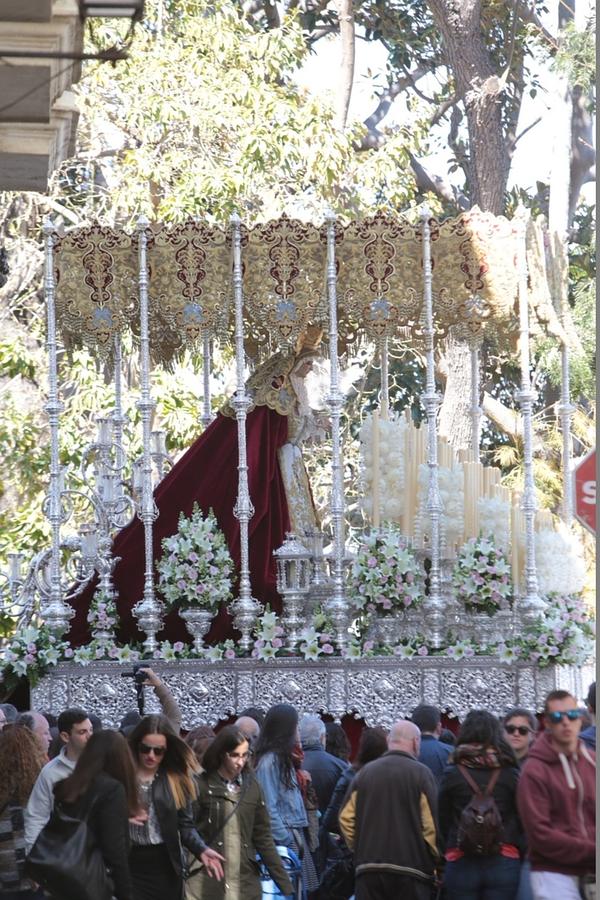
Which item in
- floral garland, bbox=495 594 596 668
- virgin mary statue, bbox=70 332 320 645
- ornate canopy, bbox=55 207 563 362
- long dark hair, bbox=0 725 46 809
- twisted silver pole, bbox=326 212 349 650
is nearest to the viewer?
long dark hair, bbox=0 725 46 809

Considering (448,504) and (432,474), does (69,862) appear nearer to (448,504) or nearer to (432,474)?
(432,474)

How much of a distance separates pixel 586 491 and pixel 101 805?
2.32 meters

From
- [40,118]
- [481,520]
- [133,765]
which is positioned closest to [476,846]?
[133,765]

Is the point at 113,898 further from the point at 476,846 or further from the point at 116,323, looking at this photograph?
the point at 116,323

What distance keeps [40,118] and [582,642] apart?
6.46 meters

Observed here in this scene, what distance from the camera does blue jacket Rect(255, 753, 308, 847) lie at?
9414 mm

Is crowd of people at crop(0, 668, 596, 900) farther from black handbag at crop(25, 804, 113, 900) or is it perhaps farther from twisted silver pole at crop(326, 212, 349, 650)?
twisted silver pole at crop(326, 212, 349, 650)

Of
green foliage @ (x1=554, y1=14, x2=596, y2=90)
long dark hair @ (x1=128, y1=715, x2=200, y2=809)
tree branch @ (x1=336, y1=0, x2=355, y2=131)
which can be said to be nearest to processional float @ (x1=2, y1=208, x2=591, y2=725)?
long dark hair @ (x1=128, y1=715, x2=200, y2=809)

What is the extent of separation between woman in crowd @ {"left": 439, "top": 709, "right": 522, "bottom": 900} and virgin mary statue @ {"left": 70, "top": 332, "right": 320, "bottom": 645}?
5.97 metres

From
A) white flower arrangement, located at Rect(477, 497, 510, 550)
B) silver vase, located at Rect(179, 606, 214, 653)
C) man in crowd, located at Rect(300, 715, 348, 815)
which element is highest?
white flower arrangement, located at Rect(477, 497, 510, 550)

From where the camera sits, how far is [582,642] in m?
13.8

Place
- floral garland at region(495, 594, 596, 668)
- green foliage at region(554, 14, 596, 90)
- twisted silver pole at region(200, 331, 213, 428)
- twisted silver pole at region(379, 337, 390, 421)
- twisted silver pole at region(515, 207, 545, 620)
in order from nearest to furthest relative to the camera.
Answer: floral garland at region(495, 594, 596, 668), twisted silver pole at region(515, 207, 545, 620), twisted silver pole at region(379, 337, 390, 421), twisted silver pole at region(200, 331, 213, 428), green foliage at region(554, 14, 596, 90)

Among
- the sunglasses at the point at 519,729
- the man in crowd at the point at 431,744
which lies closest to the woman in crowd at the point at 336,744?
the man in crowd at the point at 431,744

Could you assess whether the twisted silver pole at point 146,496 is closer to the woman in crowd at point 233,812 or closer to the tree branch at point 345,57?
the woman in crowd at point 233,812
